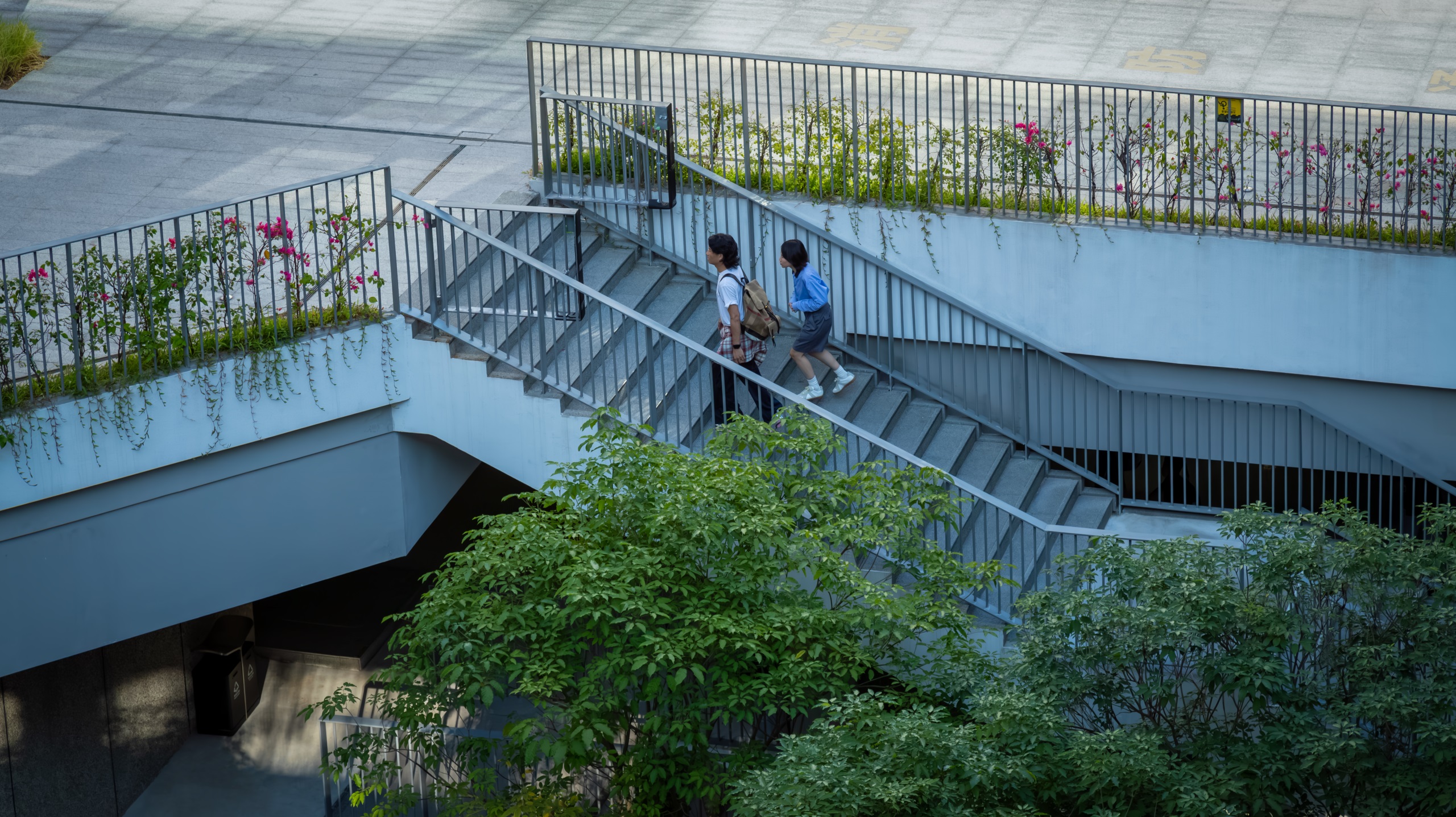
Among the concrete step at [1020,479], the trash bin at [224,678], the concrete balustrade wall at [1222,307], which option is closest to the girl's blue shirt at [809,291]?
the concrete balustrade wall at [1222,307]

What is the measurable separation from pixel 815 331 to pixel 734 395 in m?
1.01

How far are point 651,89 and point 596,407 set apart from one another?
456cm

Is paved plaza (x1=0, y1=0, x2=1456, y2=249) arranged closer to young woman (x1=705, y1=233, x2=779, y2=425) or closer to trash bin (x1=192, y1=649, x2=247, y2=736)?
young woman (x1=705, y1=233, x2=779, y2=425)

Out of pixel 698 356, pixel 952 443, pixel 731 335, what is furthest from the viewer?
pixel 952 443

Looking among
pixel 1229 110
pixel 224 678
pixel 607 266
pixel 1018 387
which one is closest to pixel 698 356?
pixel 607 266

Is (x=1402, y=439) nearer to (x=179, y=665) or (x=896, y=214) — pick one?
(x=896, y=214)

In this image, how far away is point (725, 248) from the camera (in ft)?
34.7

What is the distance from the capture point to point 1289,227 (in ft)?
38.2

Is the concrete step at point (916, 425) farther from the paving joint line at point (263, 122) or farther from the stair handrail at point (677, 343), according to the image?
the paving joint line at point (263, 122)

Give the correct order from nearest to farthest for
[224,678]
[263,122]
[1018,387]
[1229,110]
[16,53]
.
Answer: [1229,110], [1018,387], [224,678], [263,122], [16,53]

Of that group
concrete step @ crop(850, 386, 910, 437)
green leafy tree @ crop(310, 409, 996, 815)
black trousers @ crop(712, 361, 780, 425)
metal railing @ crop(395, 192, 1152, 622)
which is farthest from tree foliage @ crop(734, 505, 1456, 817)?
concrete step @ crop(850, 386, 910, 437)

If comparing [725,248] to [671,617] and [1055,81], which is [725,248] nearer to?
[1055,81]

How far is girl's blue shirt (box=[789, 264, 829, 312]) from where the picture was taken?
432 inches

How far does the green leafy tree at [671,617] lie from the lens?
817 centimetres
